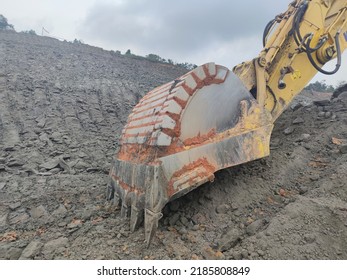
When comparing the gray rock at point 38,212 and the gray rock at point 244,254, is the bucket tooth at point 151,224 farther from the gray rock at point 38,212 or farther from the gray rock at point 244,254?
the gray rock at point 38,212

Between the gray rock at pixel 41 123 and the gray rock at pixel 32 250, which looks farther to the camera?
the gray rock at pixel 41 123

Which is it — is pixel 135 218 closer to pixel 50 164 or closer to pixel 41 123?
pixel 50 164

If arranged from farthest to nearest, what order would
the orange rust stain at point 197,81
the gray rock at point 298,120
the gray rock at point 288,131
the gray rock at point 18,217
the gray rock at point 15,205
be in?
the gray rock at point 298,120
the gray rock at point 288,131
the gray rock at point 15,205
the gray rock at point 18,217
the orange rust stain at point 197,81

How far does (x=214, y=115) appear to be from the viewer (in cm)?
290

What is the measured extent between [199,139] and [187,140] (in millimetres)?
132

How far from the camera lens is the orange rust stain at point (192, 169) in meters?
2.53

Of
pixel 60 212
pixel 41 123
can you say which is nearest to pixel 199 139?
pixel 60 212

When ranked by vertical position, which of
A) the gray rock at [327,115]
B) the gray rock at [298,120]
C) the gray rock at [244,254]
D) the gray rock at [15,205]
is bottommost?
the gray rock at [244,254]

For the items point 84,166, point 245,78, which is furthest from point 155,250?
point 84,166

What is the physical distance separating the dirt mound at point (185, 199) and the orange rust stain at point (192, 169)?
1.53 ft

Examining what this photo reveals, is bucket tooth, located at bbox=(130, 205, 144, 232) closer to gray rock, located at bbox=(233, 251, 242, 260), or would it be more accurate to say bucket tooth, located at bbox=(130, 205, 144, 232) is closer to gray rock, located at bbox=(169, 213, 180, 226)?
gray rock, located at bbox=(169, 213, 180, 226)

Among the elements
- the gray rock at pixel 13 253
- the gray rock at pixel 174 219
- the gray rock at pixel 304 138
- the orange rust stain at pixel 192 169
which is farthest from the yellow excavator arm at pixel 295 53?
the gray rock at pixel 13 253

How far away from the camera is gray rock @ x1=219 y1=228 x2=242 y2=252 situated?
8.23 ft

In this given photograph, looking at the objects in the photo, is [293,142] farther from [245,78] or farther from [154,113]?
[154,113]
